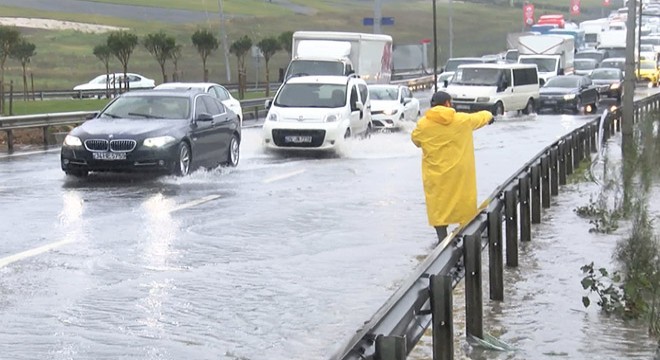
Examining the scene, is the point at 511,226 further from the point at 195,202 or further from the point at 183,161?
the point at 183,161

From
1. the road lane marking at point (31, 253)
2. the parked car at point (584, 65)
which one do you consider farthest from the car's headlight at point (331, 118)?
the parked car at point (584, 65)

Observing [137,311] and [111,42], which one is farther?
[111,42]

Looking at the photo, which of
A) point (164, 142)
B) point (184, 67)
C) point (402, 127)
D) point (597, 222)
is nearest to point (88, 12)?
point (184, 67)

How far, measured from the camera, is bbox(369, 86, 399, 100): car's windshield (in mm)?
39344

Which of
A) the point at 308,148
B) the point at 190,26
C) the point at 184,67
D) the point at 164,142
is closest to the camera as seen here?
the point at 164,142

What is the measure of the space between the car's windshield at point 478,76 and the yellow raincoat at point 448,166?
107 ft

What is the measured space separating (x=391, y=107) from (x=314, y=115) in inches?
451

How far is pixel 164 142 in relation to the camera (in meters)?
20.0

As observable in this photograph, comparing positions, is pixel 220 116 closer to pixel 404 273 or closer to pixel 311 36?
pixel 404 273

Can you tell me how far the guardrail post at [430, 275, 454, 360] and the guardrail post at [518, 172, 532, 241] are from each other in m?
5.52

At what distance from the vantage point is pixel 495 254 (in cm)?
989

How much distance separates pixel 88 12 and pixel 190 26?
793cm

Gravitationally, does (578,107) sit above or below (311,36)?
below

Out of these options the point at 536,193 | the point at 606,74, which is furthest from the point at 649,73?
the point at 536,193
